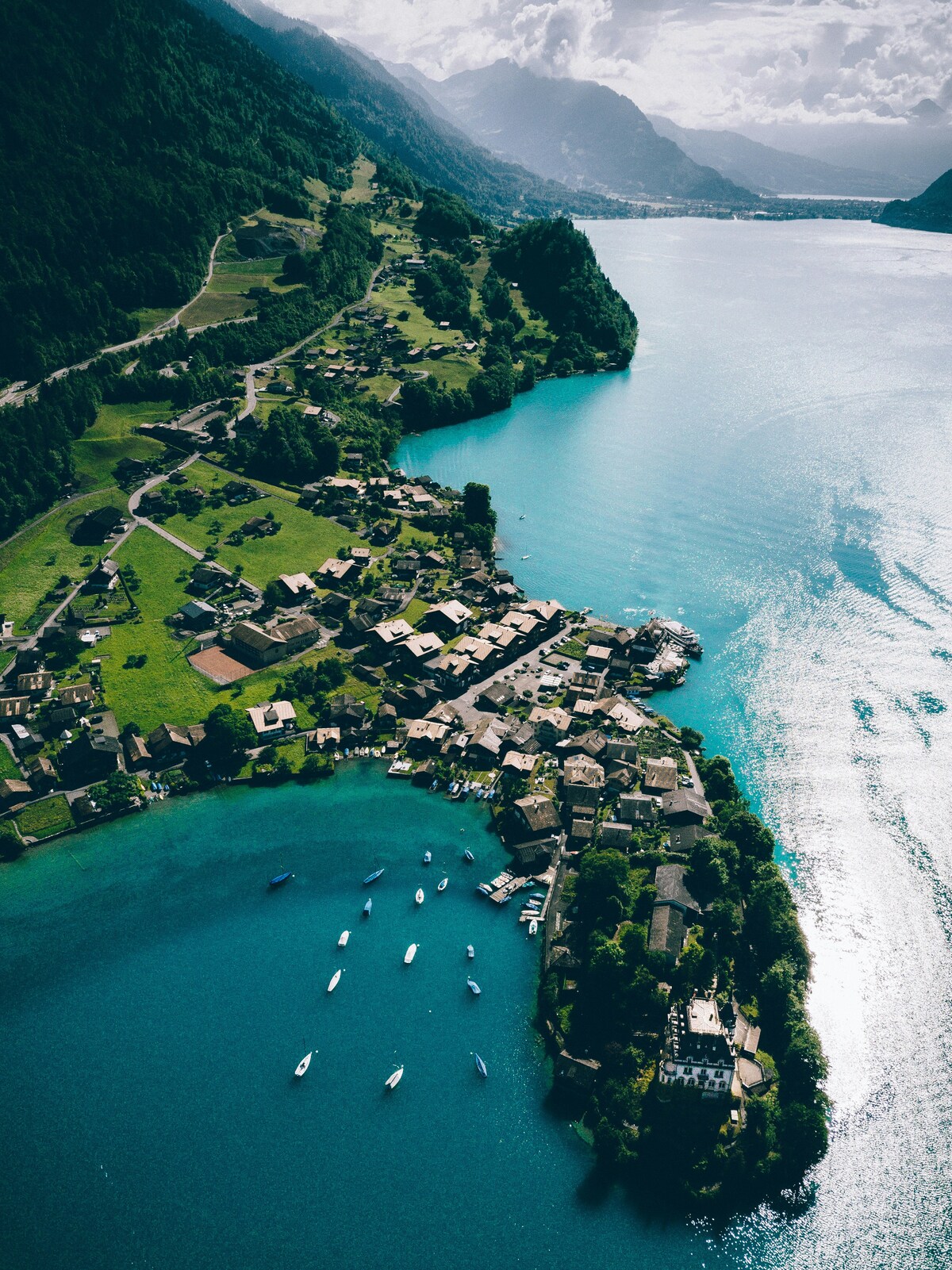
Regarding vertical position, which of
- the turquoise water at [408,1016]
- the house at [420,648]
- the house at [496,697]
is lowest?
the turquoise water at [408,1016]

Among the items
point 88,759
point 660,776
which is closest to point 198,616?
point 88,759

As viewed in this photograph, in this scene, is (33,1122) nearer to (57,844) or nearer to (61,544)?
(57,844)

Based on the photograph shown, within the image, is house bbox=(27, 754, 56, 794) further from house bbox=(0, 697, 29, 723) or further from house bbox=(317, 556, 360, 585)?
house bbox=(317, 556, 360, 585)

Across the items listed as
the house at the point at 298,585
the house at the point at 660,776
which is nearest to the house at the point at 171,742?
the house at the point at 298,585

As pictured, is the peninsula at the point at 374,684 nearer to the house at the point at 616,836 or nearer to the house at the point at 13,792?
the house at the point at 13,792

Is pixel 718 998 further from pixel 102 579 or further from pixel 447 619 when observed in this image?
pixel 102 579

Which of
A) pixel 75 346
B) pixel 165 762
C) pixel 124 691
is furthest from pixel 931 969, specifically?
pixel 75 346
